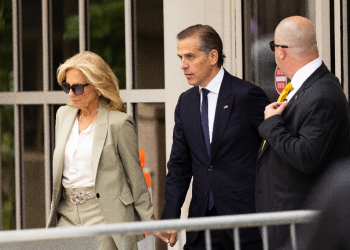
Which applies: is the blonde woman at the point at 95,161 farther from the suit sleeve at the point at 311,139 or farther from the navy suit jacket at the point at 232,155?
the suit sleeve at the point at 311,139

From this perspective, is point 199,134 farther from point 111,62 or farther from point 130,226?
point 111,62

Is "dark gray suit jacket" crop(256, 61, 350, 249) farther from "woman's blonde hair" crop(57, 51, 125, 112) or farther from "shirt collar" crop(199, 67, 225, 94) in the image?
"woman's blonde hair" crop(57, 51, 125, 112)

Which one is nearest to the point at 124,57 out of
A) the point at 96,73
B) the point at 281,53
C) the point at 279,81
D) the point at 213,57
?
the point at 279,81

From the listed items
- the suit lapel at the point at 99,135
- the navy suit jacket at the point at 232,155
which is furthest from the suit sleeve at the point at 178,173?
the suit lapel at the point at 99,135

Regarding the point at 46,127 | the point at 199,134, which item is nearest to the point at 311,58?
the point at 199,134

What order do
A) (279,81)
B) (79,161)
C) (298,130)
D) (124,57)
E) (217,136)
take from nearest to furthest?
(298,130), (217,136), (79,161), (279,81), (124,57)

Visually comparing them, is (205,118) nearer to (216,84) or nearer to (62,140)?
(216,84)

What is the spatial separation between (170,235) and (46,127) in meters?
2.66

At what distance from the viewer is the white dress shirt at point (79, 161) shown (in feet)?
11.1

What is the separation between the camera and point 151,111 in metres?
4.99

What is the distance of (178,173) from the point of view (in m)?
3.42

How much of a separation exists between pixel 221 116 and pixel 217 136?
0.11 metres

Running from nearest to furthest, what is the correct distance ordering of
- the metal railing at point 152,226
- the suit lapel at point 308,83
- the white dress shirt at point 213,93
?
the metal railing at point 152,226 → the suit lapel at point 308,83 → the white dress shirt at point 213,93

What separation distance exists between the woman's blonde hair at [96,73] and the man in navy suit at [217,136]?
1.41ft
